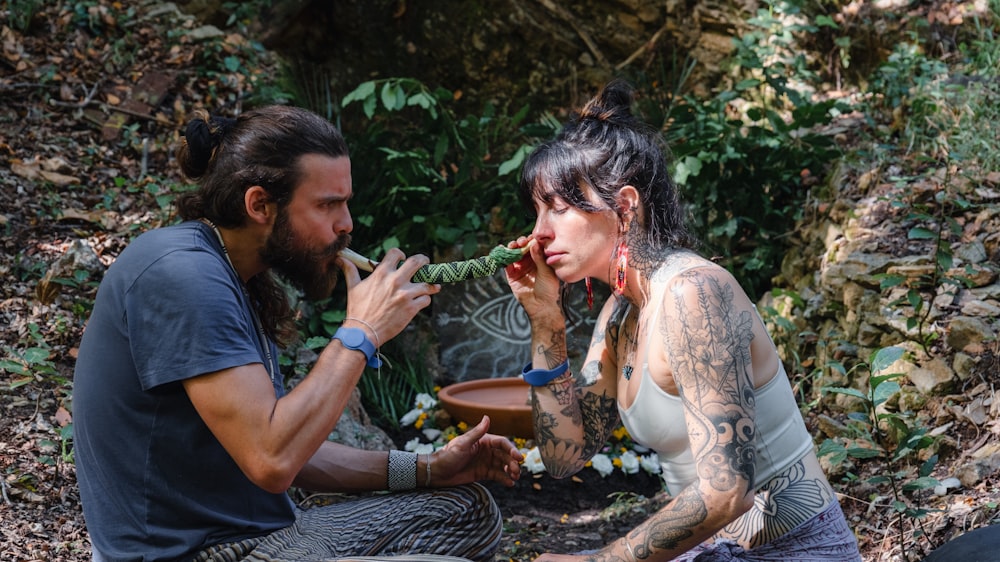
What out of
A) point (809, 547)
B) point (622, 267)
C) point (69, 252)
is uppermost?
point (622, 267)

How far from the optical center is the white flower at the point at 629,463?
172 inches

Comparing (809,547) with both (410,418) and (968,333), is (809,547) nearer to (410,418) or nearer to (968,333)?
(968,333)

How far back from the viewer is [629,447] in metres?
4.61

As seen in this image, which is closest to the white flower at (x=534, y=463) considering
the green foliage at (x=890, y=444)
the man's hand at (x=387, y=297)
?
the green foliage at (x=890, y=444)

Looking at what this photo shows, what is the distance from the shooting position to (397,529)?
8.59 feet

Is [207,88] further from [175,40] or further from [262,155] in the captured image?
[262,155]

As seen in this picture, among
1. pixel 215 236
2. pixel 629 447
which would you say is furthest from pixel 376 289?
pixel 629 447

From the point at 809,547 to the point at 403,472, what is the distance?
1235 mm

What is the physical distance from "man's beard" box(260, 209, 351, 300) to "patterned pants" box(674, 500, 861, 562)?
130 centimetres

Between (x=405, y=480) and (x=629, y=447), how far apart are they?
2067 mm

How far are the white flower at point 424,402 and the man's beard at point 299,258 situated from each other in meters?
2.32

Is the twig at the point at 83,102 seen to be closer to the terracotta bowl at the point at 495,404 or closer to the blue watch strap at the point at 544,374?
the terracotta bowl at the point at 495,404

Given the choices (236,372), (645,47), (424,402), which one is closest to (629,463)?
(424,402)

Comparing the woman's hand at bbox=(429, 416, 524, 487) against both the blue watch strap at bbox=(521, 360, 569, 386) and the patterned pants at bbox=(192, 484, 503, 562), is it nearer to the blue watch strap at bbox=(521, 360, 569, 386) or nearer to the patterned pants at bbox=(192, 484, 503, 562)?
the patterned pants at bbox=(192, 484, 503, 562)
